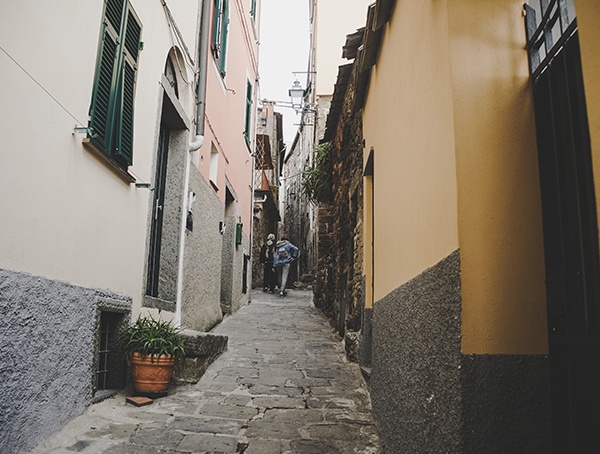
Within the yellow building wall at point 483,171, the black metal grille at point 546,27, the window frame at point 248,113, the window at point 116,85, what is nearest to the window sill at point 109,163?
the window at point 116,85

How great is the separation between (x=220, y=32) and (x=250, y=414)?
6124 millimetres

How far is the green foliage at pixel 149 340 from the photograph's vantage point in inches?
167

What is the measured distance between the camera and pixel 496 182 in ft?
6.66

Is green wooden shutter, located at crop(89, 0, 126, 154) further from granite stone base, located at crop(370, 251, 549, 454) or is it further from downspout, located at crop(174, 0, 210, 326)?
granite stone base, located at crop(370, 251, 549, 454)

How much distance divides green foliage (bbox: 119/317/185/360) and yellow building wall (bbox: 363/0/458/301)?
175 cm

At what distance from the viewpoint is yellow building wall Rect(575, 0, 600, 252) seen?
145cm

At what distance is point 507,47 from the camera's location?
85.5 inches

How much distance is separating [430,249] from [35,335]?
7.29ft

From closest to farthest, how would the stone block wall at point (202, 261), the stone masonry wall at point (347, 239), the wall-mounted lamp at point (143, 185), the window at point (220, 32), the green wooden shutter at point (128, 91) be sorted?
the green wooden shutter at point (128, 91) < the wall-mounted lamp at point (143, 185) < the stone masonry wall at point (347, 239) < the stone block wall at point (202, 261) < the window at point (220, 32)

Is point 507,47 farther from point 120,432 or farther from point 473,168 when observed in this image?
point 120,432

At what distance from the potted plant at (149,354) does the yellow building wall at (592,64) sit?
3591 millimetres

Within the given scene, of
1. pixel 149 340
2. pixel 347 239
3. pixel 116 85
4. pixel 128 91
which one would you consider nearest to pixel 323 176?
pixel 347 239

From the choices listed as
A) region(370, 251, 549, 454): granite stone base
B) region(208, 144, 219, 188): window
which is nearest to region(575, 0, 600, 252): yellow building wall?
region(370, 251, 549, 454): granite stone base

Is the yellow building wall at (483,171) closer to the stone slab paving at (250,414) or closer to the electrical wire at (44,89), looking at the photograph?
the stone slab paving at (250,414)
